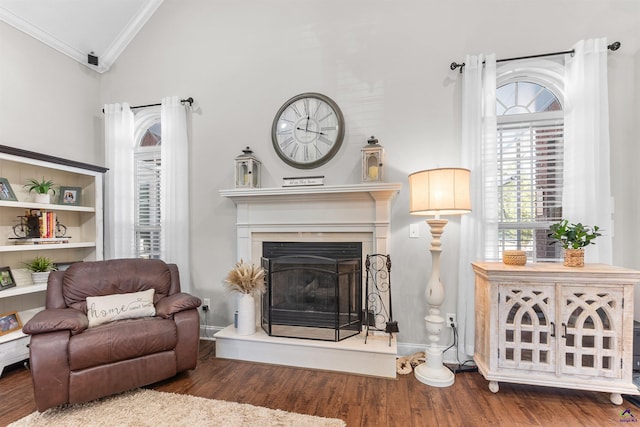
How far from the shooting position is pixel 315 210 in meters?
2.88

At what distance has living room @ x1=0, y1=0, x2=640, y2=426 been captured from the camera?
2.48 metres

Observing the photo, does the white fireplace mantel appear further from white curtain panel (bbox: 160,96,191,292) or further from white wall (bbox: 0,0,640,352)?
white curtain panel (bbox: 160,96,191,292)

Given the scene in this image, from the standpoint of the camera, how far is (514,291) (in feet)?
7.08

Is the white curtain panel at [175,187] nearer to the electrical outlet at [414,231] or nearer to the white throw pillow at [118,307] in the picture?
the white throw pillow at [118,307]

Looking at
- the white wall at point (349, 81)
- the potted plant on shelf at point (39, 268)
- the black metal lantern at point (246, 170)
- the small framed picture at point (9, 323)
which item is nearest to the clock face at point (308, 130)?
the white wall at point (349, 81)

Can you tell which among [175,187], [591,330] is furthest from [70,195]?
[591,330]

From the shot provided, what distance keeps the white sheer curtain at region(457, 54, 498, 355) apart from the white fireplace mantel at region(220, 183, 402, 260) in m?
0.67

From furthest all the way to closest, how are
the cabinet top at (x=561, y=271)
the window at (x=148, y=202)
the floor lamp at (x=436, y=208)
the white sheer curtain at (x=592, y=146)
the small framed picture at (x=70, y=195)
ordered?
the window at (x=148, y=202) → the small framed picture at (x=70, y=195) → the white sheer curtain at (x=592, y=146) → the floor lamp at (x=436, y=208) → the cabinet top at (x=561, y=271)

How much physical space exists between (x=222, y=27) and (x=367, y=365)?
3.64m

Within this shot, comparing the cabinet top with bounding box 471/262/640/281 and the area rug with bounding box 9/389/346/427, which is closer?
the area rug with bounding box 9/389/346/427

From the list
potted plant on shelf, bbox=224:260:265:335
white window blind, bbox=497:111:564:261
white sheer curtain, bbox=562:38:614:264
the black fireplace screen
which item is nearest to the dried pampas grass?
potted plant on shelf, bbox=224:260:265:335

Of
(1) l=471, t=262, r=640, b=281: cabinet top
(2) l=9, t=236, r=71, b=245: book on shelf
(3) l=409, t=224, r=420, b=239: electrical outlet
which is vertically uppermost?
(3) l=409, t=224, r=420, b=239: electrical outlet

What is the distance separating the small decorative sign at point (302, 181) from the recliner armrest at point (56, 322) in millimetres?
1903

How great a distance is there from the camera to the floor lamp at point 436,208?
2197mm
